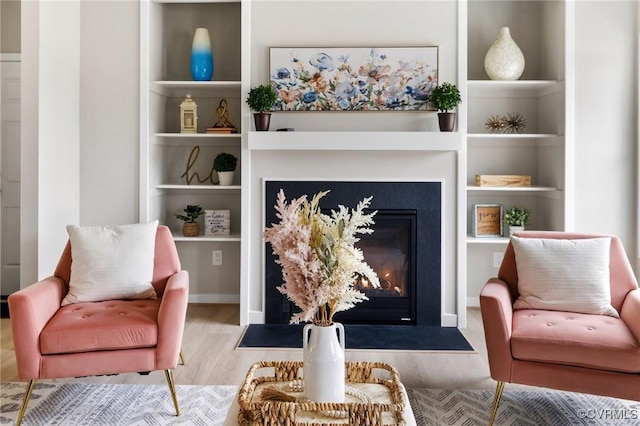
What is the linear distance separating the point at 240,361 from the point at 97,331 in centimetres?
103

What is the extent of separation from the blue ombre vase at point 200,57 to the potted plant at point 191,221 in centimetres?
100

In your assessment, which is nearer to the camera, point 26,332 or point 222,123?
point 26,332

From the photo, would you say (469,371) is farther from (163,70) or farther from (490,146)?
(163,70)

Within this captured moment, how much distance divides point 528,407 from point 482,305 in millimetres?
620

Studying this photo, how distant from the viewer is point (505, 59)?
13.6 feet

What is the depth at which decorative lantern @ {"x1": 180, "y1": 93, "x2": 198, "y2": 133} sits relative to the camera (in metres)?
4.34

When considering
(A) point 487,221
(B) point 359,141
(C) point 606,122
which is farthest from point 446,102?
(C) point 606,122

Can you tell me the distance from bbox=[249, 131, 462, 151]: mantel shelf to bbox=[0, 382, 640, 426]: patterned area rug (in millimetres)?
1689

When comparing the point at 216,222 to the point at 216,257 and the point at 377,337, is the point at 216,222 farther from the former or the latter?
the point at 377,337

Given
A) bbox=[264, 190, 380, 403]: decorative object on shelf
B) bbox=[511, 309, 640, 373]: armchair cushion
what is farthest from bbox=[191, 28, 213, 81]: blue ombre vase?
bbox=[511, 309, 640, 373]: armchair cushion

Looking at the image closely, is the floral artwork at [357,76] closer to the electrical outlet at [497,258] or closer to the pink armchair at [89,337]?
the electrical outlet at [497,258]

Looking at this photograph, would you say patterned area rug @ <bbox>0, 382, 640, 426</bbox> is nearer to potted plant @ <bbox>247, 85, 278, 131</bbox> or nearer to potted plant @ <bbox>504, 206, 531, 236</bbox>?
potted plant @ <bbox>504, 206, 531, 236</bbox>

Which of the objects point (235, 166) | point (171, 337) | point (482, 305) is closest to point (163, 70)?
point (235, 166)

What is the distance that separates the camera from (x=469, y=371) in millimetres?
3260
